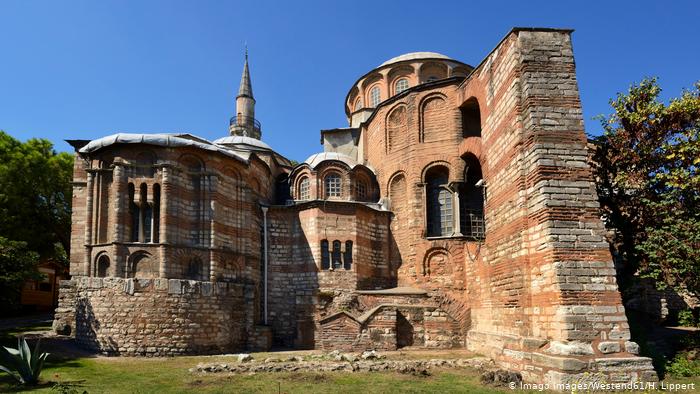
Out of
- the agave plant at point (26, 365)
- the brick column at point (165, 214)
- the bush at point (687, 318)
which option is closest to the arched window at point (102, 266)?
the brick column at point (165, 214)

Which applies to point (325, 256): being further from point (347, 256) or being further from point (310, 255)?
point (347, 256)

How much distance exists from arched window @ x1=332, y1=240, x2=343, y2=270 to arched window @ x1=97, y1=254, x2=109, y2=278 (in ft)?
28.4

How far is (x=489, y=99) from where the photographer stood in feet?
51.5

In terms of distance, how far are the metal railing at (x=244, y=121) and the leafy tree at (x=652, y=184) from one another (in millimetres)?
25111

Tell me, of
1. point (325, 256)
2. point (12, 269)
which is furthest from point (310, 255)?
point (12, 269)

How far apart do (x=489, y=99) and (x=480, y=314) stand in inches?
276

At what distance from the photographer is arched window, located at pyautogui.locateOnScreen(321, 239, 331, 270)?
2139 cm

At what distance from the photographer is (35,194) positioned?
27.1 meters

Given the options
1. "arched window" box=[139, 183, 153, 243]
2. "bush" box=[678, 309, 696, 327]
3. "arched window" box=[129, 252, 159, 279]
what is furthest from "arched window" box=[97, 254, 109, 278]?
"bush" box=[678, 309, 696, 327]

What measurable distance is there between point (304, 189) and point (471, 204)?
7788mm

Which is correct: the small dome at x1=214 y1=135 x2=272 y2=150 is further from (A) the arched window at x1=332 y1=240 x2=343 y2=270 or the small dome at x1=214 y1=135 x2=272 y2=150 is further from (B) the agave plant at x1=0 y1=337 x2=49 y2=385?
(B) the agave plant at x1=0 y1=337 x2=49 y2=385

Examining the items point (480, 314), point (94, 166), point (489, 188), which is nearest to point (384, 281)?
point (480, 314)

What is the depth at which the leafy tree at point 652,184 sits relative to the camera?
527 inches

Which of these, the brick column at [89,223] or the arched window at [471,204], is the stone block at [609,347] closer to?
the arched window at [471,204]
